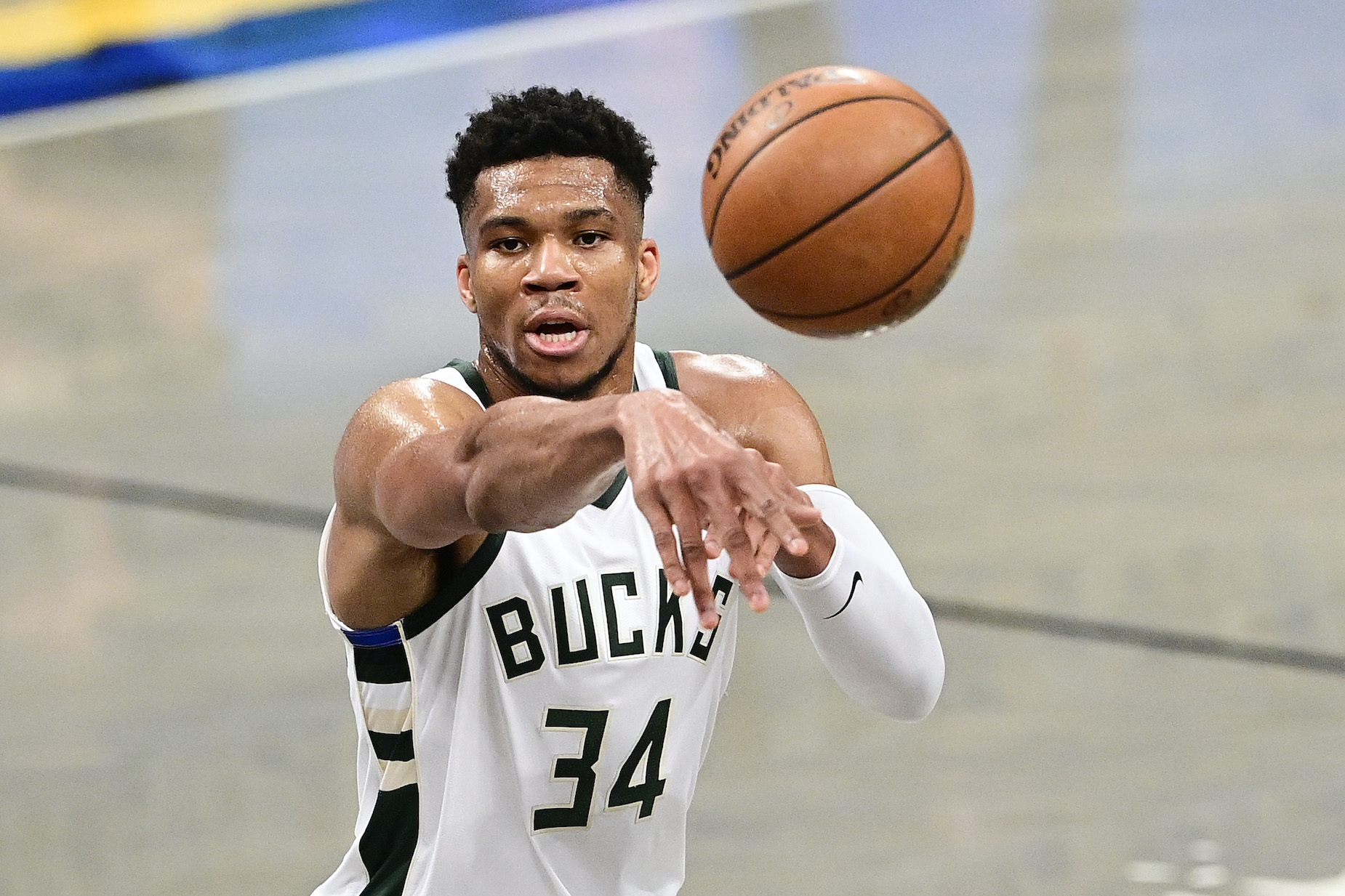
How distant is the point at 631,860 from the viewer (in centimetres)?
292

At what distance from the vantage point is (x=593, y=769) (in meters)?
2.83

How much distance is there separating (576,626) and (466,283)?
64 cm

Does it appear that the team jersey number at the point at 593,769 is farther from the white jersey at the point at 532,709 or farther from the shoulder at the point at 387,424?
the shoulder at the point at 387,424

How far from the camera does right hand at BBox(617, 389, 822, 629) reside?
6.31ft

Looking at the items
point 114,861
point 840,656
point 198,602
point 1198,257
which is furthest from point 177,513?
point 1198,257

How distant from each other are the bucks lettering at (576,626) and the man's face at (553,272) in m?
0.34

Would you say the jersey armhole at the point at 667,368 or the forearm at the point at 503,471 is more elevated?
the jersey armhole at the point at 667,368

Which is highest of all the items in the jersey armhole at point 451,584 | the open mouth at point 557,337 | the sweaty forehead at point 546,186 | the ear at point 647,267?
the sweaty forehead at point 546,186

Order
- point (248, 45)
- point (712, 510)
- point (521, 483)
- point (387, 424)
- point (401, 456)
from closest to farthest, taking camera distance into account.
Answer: point (712, 510) < point (521, 483) < point (401, 456) < point (387, 424) < point (248, 45)

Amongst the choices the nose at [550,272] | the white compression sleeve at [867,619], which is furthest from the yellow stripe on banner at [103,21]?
the white compression sleeve at [867,619]

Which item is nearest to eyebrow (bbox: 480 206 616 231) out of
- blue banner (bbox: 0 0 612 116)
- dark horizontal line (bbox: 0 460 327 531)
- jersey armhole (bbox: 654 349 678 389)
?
jersey armhole (bbox: 654 349 678 389)

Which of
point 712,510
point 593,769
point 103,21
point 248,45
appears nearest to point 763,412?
point 593,769

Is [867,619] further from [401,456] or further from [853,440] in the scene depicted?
[853,440]

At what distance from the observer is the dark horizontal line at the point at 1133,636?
4.82 m
